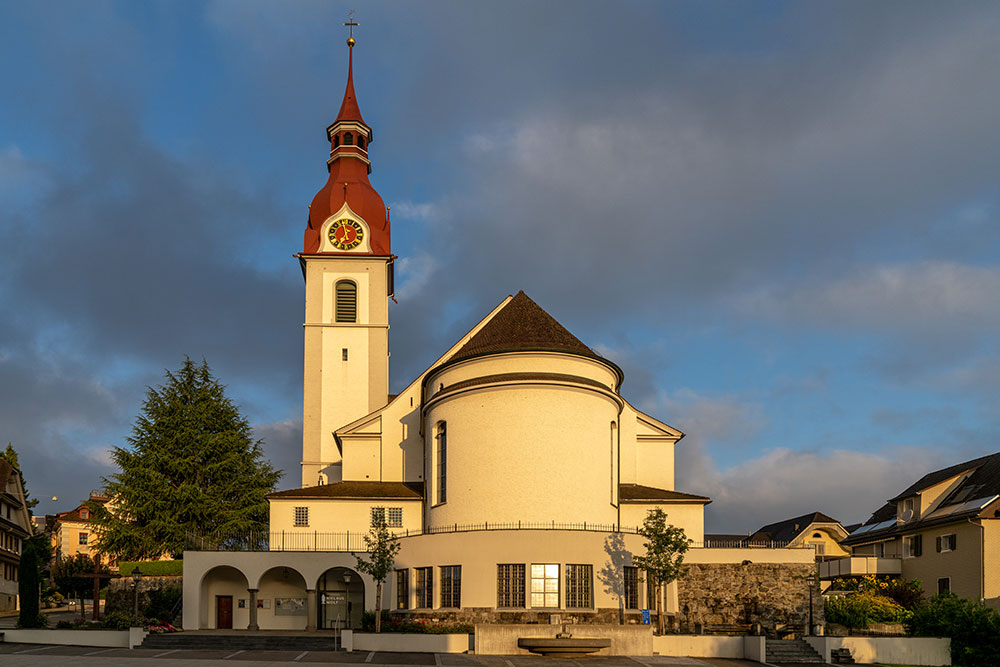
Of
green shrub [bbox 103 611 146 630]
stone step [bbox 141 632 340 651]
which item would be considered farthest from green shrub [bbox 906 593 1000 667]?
green shrub [bbox 103 611 146 630]

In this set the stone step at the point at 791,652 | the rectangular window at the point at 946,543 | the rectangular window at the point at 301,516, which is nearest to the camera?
the stone step at the point at 791,652

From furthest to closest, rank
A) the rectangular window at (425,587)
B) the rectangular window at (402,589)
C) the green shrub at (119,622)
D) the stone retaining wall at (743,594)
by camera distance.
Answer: the stone retaining wall at (743,594), the rectangular window at (402,589), the rectangular window at (425,587), the green shrub at (119,622)

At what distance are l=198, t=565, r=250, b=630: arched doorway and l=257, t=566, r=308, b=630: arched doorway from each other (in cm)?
88

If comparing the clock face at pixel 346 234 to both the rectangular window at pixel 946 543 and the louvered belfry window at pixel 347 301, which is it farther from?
the rectangular window at pixel 946 543

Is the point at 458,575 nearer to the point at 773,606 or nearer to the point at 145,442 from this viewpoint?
the point at 773,606

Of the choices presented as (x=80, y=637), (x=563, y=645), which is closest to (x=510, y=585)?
(x=563, y=645)

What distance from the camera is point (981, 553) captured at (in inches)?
1766

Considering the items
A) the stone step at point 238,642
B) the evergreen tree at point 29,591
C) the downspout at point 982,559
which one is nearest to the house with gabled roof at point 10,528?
the evergreen tree at point 29,591

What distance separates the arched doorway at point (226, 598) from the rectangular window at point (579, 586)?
1605 centimetres

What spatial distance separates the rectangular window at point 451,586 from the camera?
3500cm

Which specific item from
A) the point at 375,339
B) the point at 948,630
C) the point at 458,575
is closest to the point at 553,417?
the point at 458,575

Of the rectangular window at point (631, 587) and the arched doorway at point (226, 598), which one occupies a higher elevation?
the rectangular window at point (631, 587)

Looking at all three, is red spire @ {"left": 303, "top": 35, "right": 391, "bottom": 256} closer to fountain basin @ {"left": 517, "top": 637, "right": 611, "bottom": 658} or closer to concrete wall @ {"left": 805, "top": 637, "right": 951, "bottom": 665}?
fountain basin @ {"left": 517, "top": 637, "right": 611, "bottom": 658}

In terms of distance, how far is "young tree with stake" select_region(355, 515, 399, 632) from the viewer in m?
35.0
